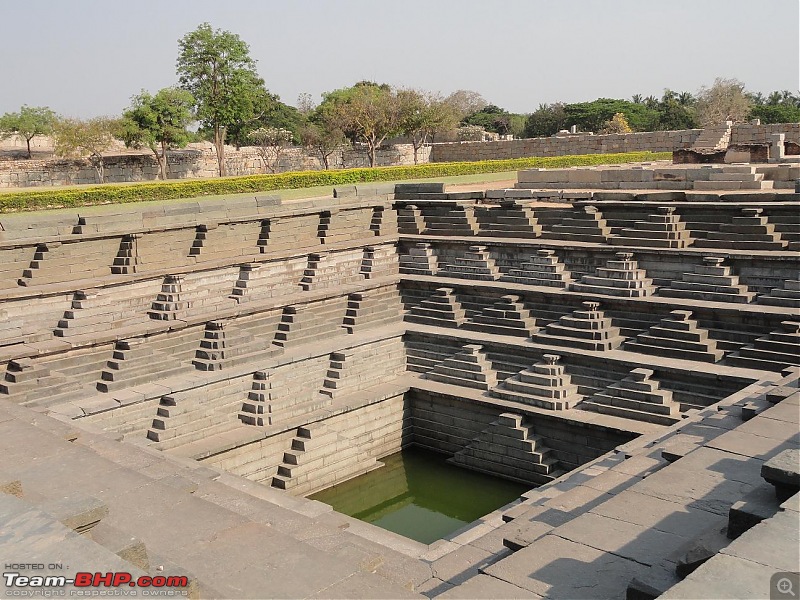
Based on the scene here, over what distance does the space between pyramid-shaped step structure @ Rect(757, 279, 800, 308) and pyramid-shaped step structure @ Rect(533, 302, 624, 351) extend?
2155 millimetres

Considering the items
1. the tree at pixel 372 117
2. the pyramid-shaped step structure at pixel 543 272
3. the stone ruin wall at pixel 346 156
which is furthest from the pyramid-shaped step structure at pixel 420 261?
the tree at pixel 372 117

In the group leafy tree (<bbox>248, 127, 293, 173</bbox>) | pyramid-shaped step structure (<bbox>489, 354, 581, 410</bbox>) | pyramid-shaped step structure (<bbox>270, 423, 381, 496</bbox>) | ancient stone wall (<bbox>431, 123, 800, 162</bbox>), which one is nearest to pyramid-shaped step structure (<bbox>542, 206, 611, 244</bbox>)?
pyramid-shaped step structure (<bbox>489, 354, 581, 410</bbox>)

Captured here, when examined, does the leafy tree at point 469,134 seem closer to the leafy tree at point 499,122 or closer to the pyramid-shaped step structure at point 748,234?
the leafy tree at point 499,122

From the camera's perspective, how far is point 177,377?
38.9 feet

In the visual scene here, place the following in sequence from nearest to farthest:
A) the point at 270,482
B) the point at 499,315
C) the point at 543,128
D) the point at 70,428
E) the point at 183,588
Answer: the point at 183,588 < the point at 70,428 < the point at 270,482 < the point at 499,315 < the point at 543,128

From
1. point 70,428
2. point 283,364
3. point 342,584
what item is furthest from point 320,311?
point 342,584

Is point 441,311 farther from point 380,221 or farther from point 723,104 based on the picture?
point 723,104

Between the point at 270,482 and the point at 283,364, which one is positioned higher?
the point at 283,364

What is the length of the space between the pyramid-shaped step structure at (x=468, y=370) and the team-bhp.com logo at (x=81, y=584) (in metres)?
9.19

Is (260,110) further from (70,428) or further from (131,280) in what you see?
(70,428)

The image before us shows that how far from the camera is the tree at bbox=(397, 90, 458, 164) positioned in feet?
112

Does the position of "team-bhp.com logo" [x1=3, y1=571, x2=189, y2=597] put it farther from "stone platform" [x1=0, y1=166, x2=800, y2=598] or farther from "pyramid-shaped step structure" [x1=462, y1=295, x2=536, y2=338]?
"pyramid-shaped step structure" [x1=462, y1=295, x2=536, y2=338]

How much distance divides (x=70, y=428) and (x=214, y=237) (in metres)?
6.24

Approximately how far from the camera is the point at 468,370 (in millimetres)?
13273
